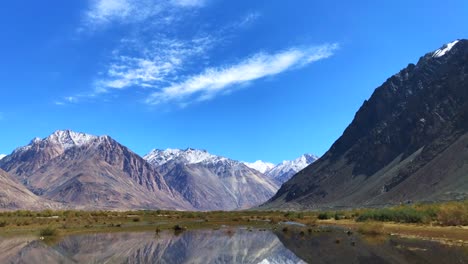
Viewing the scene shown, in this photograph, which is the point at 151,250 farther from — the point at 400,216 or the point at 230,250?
the point at 400,216

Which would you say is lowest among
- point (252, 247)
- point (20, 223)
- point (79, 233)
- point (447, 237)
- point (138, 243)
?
point (447, 237)

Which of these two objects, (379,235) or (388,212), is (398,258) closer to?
(379,235)

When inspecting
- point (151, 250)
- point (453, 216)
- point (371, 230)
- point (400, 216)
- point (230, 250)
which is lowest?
point (453, 216)

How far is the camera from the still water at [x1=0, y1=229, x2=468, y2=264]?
120 ft

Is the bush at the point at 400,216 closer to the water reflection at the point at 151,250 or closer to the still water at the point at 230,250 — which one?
the still water at the point at 230,250

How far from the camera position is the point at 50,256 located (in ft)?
135

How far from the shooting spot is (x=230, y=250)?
4497 cm

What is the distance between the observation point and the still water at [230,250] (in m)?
36.7

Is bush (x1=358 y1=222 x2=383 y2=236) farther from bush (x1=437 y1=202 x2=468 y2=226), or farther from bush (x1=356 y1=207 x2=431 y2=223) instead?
bush (x1=356 y1=207 x2=431 y2=223)

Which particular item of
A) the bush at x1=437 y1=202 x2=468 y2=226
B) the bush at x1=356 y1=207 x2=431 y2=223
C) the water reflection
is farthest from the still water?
the bush at x1=356 y1=207 x2=431 y2=223

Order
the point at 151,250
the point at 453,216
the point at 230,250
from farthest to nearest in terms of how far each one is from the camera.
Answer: the point at 453,216, the point at 230,250, the point at 151,250

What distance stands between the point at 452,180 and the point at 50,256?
172m

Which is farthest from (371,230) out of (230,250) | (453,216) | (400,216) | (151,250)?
(151,250)

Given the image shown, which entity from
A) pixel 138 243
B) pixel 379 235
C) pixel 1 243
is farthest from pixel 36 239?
pixel 379 235
